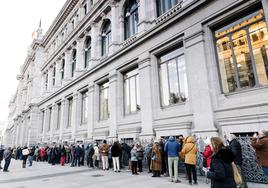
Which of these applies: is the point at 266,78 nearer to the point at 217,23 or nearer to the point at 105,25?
the point at 217,23

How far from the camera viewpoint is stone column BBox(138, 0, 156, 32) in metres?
13.3

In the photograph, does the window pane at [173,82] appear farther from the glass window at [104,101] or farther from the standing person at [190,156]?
the glass window at [104,101]

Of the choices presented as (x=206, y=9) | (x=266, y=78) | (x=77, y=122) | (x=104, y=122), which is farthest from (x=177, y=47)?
(x=77, y=122)

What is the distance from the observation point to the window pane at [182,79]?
10719mm

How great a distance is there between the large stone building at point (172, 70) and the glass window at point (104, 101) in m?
0.09

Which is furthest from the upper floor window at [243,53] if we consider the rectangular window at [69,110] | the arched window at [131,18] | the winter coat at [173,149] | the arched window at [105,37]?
the rectangular window at [69,110]

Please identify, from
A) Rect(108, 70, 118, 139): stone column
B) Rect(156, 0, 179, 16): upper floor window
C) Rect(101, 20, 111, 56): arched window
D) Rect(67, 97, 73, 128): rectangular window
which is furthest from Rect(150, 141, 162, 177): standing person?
Rect(67, 97, 73, 128): rectangular window

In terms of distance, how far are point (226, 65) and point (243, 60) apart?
76 centimetres

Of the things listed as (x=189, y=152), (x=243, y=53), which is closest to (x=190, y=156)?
(x=189, y=152)

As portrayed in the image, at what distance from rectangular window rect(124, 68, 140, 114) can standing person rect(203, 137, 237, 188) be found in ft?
33.6

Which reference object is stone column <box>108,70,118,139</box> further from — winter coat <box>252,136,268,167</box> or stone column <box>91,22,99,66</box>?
winter coat <box>252,136,268,167</box>

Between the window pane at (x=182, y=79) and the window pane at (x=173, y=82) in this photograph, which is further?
the window pane at (x=173, y=82)

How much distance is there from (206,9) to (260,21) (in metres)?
2.65

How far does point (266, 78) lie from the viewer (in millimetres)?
7734
